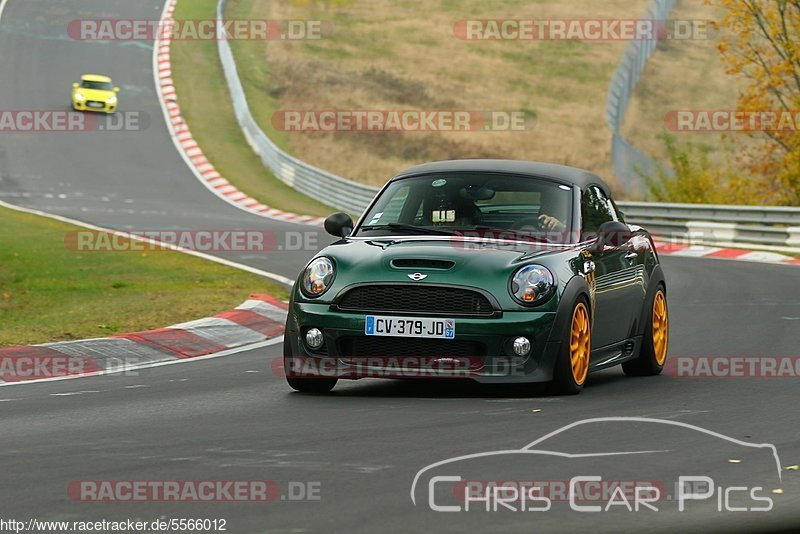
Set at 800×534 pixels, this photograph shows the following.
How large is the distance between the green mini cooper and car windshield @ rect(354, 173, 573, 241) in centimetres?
1

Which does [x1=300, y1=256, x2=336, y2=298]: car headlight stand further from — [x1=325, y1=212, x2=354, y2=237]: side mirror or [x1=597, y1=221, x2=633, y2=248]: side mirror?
[x1=597, y1=221, x2=633, y2=248]: side mirror

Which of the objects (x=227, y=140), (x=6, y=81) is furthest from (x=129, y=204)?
(x=6, y=81)

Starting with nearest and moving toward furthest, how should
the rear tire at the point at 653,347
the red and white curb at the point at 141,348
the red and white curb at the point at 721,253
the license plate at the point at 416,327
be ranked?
the license plate at the point at 416,327 → the rear tire at the point at 653,347 → the red and white curb at the point at 141,348 → the red and white curb at the point at 721,253

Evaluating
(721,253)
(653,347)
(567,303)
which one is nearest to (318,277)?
(567,303)

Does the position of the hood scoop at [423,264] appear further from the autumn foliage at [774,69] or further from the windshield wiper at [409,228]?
the autumn foliage at [774,69]

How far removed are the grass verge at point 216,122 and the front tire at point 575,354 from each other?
74.0 feet

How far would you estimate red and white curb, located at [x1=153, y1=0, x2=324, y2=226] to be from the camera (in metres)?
31.6

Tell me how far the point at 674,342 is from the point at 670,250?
12.9m

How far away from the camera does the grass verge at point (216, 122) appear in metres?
35.1

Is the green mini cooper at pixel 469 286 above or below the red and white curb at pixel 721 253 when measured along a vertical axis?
above

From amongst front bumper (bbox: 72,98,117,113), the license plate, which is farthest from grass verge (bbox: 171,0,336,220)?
the license plate

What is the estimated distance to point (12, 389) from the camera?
32.8 feet

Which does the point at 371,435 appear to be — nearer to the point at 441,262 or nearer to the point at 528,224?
the point at 441,262

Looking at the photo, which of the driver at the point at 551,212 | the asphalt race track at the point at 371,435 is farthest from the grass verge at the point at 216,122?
the driver at the point at 551,212
